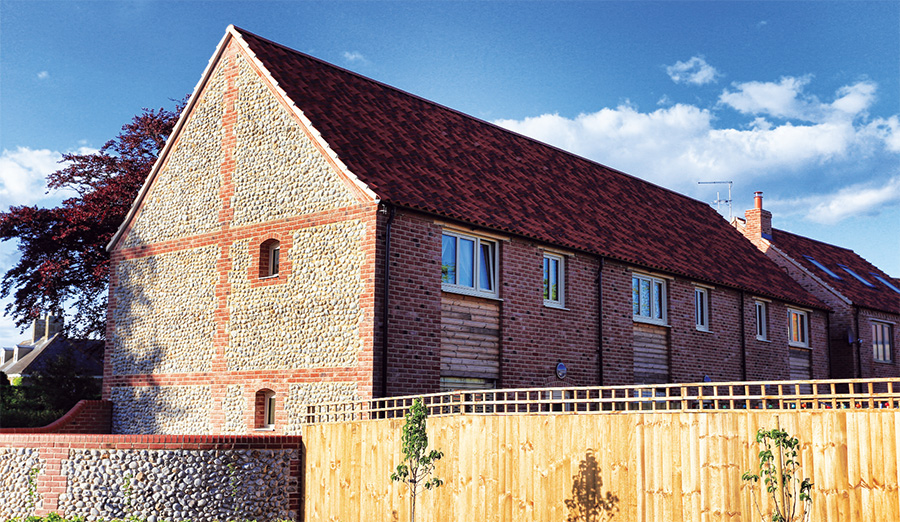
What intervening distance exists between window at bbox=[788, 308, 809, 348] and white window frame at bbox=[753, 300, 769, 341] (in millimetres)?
2076

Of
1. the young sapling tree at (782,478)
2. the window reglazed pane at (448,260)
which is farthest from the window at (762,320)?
the young sapling tree at (782,478)

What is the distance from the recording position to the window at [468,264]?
1753cm

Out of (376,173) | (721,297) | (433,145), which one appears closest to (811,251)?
(721,297)

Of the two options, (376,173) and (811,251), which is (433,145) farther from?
(811,251)

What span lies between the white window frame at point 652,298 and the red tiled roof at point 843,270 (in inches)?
527

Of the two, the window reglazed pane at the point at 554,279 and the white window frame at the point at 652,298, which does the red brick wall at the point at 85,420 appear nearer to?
the window reglazed pane at the point at 554,279

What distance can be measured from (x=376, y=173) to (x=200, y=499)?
276 inches

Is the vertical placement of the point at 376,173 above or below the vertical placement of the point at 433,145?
below

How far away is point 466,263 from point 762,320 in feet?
46.8

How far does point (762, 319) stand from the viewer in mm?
28156

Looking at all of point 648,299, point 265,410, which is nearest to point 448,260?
point 265,410

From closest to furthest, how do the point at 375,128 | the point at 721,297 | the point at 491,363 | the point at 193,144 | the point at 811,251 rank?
1. the point at 491,363
2. the point at 375,128
3. the point at 193,144
4. the point at 721,297
5. the point at 811,251

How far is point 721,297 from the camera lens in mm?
25531

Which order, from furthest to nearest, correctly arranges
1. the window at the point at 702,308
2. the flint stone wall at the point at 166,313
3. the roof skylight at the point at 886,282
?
the roof skylight at the point at 886,282
the window at the point at 702,308
the flint stone wall at the point at 166,313
